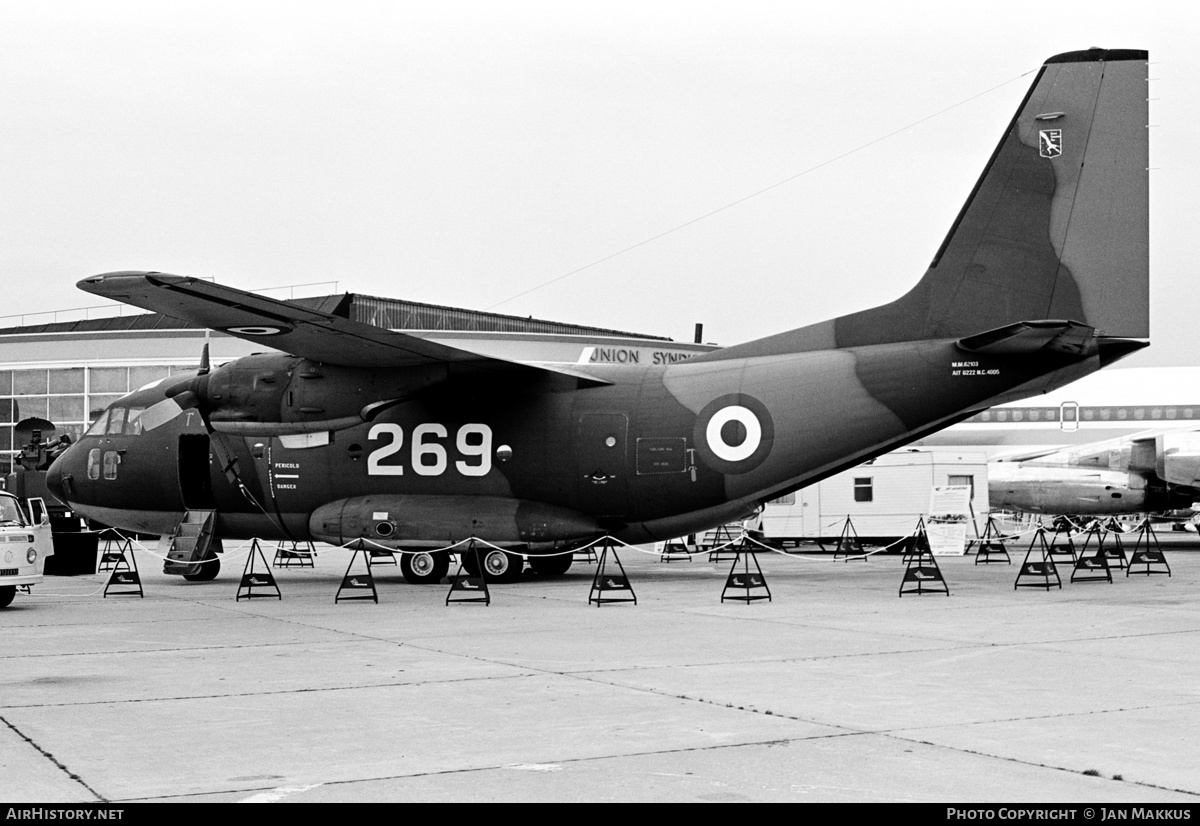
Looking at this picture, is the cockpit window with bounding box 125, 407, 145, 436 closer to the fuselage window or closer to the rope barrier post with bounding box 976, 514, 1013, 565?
the fuselage window

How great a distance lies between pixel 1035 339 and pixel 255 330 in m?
10.8

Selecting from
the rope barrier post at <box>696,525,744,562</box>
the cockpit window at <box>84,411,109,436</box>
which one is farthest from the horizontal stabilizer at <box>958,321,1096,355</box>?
the cockpit window at <box>84,411,109,436</box>

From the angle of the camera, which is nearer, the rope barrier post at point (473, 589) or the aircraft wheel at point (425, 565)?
the rope barrier post at point (473, 589)

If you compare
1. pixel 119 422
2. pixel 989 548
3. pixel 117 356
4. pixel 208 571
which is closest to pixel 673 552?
pixel 989 548

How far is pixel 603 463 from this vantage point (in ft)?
65.0

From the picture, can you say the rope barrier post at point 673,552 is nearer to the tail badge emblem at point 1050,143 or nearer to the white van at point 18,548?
the tail badge emblem at point 1050,143

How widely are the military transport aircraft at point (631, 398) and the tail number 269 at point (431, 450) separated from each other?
0.10 feet

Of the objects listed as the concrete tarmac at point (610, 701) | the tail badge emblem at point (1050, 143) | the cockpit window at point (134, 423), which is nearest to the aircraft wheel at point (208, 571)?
the cockpit window at point (134, 423)

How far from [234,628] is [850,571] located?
12461 millimetres

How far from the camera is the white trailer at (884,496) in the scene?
28.5 meters

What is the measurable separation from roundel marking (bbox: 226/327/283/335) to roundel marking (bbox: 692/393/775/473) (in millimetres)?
Result: 6370

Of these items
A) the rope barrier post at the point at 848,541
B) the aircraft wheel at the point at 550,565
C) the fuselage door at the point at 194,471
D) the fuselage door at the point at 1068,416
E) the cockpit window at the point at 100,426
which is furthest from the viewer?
the fuselage door at the point at 1068,416

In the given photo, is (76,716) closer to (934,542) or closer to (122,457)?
(122,457)

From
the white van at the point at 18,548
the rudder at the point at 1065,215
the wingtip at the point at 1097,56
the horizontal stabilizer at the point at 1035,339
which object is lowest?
the white van at the point at 18,548
